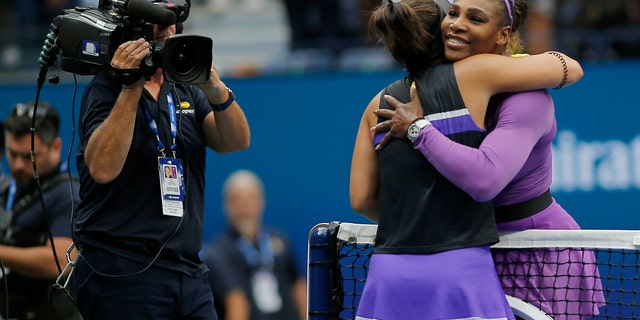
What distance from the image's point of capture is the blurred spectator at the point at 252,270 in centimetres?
816

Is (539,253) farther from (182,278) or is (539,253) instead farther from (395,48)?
(182,278)

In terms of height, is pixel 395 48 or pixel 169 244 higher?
pixel 395 48

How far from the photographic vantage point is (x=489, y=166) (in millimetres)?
3471

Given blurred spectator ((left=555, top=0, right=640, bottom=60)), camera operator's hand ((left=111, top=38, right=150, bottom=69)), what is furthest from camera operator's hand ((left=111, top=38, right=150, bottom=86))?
blurred spectator ((left=555, top=0, right=640, bottom=60))

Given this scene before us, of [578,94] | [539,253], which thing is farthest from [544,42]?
[539,253]

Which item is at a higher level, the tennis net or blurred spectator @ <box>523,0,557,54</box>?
blurred spectator @ <box>523,0,557,54</box>

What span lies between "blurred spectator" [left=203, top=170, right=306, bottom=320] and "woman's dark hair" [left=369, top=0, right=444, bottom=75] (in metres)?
4.63

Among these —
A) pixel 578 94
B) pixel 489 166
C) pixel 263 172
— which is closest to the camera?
pixel 489 166

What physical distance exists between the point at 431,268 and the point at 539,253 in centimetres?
46

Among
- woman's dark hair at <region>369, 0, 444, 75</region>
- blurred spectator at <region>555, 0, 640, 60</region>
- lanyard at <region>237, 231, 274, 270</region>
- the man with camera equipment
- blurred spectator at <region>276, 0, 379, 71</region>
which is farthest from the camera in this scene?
blurred spectator at <region>276, 0, 379, 71</region>

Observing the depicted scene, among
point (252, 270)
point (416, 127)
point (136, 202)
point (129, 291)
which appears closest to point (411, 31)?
point (416, 127)

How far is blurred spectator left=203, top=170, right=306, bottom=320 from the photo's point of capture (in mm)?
8156

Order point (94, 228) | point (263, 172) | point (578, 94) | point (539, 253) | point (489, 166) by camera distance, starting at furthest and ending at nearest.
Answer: point (263, 172), point (578, 94), point (94, 228), point (539, 253), point (489, 166)

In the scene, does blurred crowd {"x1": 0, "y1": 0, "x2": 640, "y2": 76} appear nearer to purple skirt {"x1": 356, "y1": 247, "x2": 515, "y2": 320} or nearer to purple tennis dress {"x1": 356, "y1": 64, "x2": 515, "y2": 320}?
purple tennis dress {"x1": 356, "y1": 64, "x2": 515, "y2": 320}
